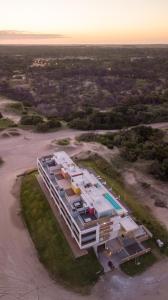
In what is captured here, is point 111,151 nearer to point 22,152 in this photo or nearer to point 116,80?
point 22,152

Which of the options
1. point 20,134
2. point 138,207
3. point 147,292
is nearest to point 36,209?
point 138,207

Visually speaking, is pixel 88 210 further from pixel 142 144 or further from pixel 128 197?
pixel 142 144

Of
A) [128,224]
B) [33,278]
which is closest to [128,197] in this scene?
[128,224]

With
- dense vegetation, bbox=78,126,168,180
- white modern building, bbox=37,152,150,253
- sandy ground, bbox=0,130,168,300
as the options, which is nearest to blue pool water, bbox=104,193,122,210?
white modern building, bbox=37,152,150,253

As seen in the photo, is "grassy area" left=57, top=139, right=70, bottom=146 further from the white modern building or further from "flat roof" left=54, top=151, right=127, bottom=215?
the white modern building

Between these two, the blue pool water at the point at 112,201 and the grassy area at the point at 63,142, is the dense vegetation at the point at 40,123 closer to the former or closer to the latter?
the grassy area at the point at 63,142

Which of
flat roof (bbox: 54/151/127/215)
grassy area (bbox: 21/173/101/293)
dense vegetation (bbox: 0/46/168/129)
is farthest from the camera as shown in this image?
dense vegetation (bbox: 0/46/168/129)
